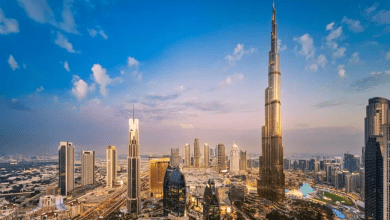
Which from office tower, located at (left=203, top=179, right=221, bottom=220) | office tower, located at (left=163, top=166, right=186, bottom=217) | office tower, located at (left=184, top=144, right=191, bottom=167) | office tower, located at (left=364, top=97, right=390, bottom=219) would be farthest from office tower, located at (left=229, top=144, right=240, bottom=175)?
office tower, located at (left=203, top=179, right=221, bottom=220)

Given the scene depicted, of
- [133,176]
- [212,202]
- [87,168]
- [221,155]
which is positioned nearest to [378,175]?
[212,202]

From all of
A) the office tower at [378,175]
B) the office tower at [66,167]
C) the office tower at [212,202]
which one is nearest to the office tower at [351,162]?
the office tower at [378,175]

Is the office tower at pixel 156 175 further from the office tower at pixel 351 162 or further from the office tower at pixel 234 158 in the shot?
the office tower at pixel 351 162

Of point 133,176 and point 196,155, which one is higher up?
point 133,176

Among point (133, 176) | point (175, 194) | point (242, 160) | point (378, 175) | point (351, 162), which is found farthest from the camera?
point (242, 160)

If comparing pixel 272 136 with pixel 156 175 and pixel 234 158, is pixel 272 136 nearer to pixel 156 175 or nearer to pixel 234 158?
pixel 156 175

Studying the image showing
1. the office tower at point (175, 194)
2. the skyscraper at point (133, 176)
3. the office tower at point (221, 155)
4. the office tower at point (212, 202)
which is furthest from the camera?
the office tower at point (221, 155)

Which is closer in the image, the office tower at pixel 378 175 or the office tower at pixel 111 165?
the office tower at pixel 378 175
